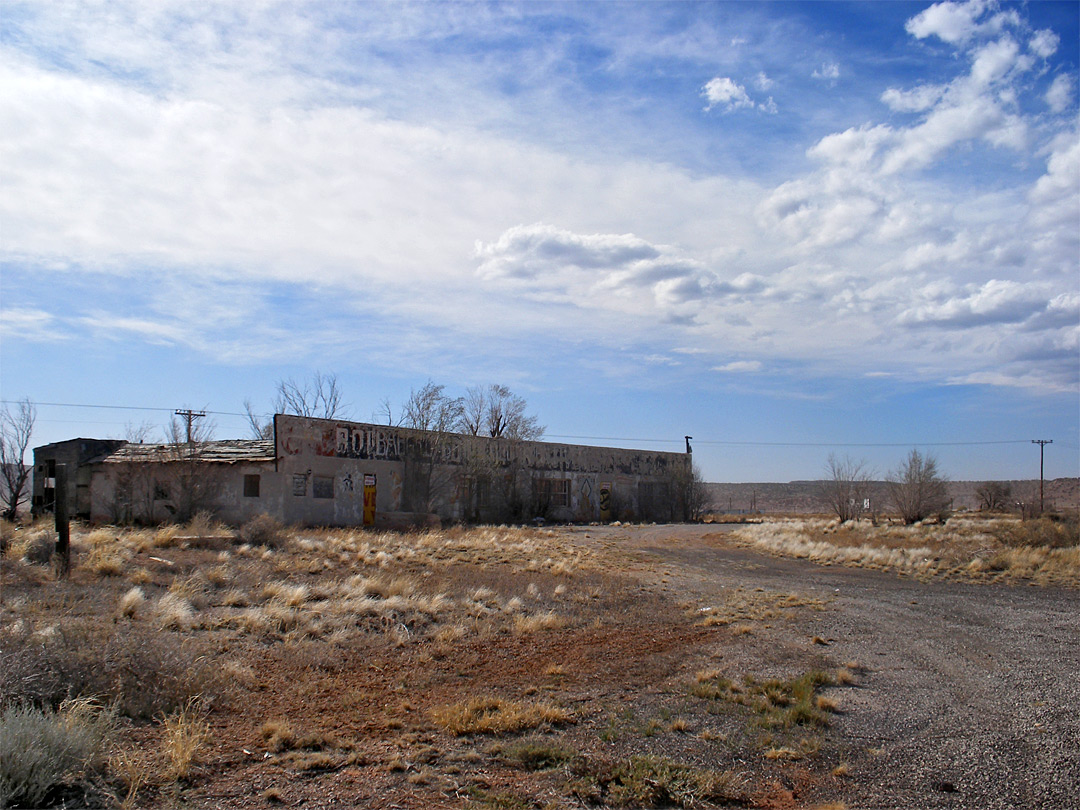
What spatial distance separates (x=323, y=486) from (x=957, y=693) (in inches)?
1031

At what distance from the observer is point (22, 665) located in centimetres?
604

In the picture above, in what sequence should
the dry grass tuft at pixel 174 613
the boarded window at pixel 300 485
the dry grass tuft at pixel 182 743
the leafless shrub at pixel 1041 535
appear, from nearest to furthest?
the dry grass tuft at pixel 182 743, the dry grass tuft at pixel 174 613, the leafless shrub at pixel 1041 535, the boarded window at pixel 300 485

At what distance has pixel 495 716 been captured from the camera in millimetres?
6840

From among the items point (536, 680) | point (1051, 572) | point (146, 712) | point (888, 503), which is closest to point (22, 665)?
point (146, 712)

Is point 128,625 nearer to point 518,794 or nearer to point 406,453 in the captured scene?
point 518,794

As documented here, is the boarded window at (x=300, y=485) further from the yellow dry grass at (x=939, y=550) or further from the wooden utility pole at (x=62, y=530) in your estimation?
the yellow dry grass at (x=939, y=550)

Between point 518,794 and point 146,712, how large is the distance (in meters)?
3.38

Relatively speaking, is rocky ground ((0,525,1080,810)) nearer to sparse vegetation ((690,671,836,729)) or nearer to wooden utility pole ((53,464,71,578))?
sparse vegetation ((690,671,836,729))

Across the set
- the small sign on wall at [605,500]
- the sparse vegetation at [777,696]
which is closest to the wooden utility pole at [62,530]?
the sparse vegetation at [777,696]

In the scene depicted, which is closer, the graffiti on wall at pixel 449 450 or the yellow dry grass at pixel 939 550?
the yellow dry grass at pixel 939 550

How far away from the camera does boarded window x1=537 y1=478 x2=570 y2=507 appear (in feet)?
146

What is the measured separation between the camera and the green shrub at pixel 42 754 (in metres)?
4.45

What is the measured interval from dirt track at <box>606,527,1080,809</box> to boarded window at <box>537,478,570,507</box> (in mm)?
26422

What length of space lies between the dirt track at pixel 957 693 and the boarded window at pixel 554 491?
86.7ft
